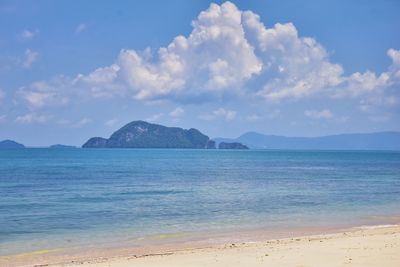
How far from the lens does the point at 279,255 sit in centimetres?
1889

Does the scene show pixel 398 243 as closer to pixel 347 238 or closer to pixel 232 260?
pixel 347 238

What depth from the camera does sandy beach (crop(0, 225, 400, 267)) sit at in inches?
687

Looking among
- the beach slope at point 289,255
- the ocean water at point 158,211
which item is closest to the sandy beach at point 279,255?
the beach slope at point 289,255

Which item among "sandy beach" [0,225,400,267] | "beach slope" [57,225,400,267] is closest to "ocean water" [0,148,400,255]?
"sandy beach" [0,225,400,267]

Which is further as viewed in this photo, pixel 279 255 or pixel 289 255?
pixel 279 255

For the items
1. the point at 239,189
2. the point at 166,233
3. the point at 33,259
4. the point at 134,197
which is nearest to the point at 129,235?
the point at 166,233

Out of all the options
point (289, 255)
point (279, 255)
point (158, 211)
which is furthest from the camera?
point (158, 211)

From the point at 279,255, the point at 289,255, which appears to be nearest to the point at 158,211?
the point at 279,255

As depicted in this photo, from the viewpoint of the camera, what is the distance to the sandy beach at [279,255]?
1744 centimetres

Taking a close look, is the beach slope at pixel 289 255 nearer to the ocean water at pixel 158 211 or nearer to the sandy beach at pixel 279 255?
the sandy beach at pixel 279 255

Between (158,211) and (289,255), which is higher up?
(289,255)

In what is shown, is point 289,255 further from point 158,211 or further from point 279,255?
point 158,211

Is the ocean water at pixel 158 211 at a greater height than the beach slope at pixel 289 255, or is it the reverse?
the beach slope at pixel 289 255

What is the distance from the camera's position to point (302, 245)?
21.6m
